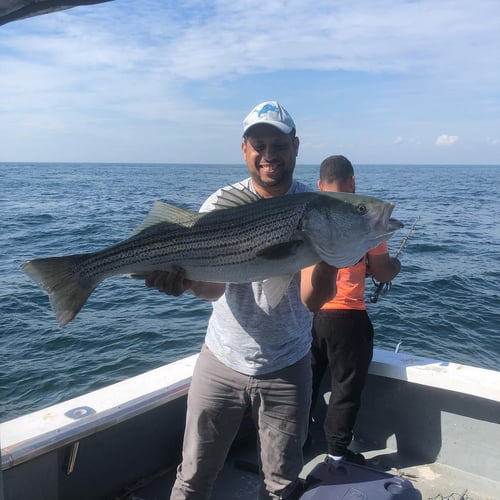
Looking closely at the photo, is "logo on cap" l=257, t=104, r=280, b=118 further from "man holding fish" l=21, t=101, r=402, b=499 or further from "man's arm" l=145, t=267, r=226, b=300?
"man's arm" l=145, t=267, r=226, b=300

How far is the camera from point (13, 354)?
10.1m

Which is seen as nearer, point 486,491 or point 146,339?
point 486,491

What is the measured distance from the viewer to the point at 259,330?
3314 mm

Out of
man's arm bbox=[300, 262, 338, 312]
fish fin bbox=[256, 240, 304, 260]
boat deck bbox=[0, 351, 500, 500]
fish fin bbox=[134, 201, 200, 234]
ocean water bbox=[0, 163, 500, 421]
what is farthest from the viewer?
ocean water bbox=[0, 163, 500, 421]

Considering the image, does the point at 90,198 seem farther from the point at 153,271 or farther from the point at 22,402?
the point at 153,271

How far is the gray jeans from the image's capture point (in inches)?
132

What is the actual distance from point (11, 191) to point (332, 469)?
148 feet

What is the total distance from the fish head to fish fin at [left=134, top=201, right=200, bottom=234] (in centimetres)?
74

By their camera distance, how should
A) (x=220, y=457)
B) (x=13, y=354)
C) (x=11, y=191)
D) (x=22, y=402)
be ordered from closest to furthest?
1. (x=220, y=457)
2. (x=22, y=402)
3. (x=13, y=354)
4. (x=11, y=191)

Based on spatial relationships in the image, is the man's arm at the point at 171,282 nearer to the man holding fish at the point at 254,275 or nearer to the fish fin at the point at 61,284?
the man holding fish at the point at 254,275

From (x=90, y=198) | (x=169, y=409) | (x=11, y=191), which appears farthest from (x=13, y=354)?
(x=11, y=191)

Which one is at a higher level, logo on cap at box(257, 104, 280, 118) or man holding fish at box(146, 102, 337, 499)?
logo on cap at box(257, 104, 280, 118)

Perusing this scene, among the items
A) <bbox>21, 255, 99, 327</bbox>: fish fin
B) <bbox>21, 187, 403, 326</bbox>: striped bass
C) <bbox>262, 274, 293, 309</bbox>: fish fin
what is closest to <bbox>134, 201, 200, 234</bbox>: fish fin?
<bbox>21, 187, 403, 326</bbox>: striped bass

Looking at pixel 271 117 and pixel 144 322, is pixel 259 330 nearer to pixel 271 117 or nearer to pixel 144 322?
pixel 271 117
